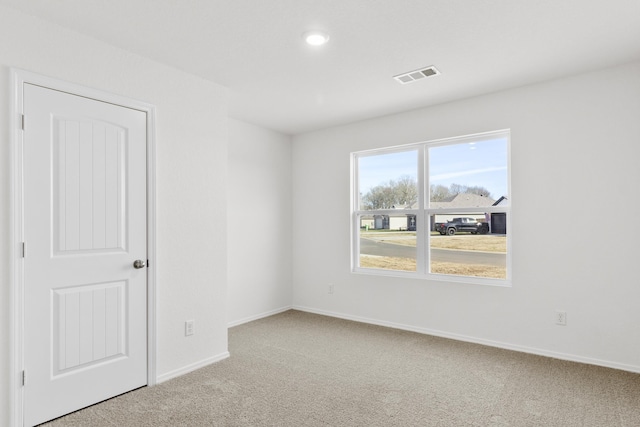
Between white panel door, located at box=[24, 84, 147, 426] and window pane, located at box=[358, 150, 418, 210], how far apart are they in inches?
110

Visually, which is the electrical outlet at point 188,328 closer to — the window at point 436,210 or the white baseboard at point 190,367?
the white baseboard at point 190,367

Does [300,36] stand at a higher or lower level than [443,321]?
higher

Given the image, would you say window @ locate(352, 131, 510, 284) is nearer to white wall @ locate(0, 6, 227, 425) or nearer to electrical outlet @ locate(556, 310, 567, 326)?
electrical outlet @ locate(556, 310, 567, 326)

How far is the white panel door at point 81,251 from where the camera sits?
2.28 meters

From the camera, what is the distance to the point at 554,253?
3338mm

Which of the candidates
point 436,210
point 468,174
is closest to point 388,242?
point 436,210

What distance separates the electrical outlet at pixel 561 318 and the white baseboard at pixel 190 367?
2.98m

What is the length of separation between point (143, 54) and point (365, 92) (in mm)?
1961

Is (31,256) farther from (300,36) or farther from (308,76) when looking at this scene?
(308,76)

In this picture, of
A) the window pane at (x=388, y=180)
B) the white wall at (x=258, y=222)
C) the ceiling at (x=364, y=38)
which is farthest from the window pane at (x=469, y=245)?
the white wall at (x=258, y=222)

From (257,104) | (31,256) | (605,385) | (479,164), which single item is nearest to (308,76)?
(257,104)

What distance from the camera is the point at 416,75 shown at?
3.23 metres

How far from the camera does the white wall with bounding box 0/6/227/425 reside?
2.17m

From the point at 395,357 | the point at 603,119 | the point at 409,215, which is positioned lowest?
the point at 395,357
